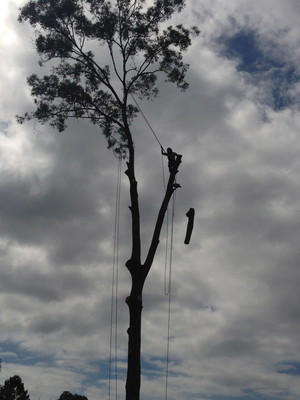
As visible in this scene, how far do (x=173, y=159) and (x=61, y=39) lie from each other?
21.4 feet

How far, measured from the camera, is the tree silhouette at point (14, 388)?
39.6m

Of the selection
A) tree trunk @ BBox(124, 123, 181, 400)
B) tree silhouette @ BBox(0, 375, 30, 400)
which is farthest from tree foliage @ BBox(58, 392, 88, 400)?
tree trunk @ BBox(124, 123, 181, 400)

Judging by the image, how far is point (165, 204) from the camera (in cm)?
1438

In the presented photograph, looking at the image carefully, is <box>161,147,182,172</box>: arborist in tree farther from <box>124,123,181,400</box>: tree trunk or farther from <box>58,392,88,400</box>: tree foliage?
<box>58,392,88,400</box>: tree foliage

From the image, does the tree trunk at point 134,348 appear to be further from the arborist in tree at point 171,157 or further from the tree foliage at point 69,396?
the tree foliage at point 69,396

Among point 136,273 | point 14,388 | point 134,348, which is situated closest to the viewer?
point 134,348

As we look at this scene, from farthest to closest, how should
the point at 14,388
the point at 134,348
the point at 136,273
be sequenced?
the point at 14,388
the point at 136,273
the point at 134,348

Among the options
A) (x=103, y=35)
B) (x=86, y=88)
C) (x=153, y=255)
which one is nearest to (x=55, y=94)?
(x=86, y=88)

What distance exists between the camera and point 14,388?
41062 millimetres

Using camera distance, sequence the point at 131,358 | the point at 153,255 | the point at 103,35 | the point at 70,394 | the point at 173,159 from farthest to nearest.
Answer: the point at 70,394
the point at 103,35
the point at 173,159
the point at 153,255
the point at 131,358

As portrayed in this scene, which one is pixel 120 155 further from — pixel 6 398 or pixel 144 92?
pixel 6 398

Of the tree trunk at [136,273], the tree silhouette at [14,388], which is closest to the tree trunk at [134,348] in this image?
the tree trunk at [136,273]

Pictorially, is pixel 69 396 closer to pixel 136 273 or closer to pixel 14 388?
pixel 14 388

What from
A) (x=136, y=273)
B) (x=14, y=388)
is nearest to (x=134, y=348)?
(x=136, y=273)
